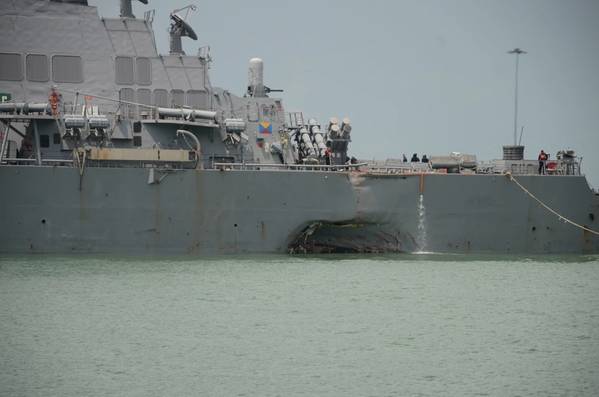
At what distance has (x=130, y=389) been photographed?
15812 mm

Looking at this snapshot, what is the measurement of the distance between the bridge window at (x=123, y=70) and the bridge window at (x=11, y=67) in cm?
292

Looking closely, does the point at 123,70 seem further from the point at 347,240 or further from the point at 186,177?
the point at 347,240

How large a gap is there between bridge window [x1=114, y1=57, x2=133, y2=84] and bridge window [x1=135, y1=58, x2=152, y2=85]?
0.75 ft

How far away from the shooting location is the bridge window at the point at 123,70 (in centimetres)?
2989

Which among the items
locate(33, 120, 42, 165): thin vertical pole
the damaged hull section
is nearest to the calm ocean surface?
the damaged hull section

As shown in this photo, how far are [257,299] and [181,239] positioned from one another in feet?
21.5

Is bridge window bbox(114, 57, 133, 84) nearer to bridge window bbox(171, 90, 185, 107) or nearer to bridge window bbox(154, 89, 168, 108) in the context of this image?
bridge window bbox(154, 89, 168, 108)

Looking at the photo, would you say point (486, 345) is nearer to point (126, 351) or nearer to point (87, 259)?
point (126, 351)

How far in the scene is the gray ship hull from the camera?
27828mm

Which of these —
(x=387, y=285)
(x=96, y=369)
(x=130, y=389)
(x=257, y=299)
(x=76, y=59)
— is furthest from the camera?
(x=76, y=59)

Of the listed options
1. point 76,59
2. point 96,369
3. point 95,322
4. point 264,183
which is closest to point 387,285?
point 264,183

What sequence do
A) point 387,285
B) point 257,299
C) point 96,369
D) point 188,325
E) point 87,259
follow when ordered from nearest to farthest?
point 96,369, point 188,325, point 257,299, point 387,285, point 87,259

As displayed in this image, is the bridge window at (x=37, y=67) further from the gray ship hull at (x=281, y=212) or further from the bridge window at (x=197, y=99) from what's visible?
the bridge window at (x=197, y=99)

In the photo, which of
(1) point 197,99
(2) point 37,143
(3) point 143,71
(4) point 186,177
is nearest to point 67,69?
(3) point 143,71
